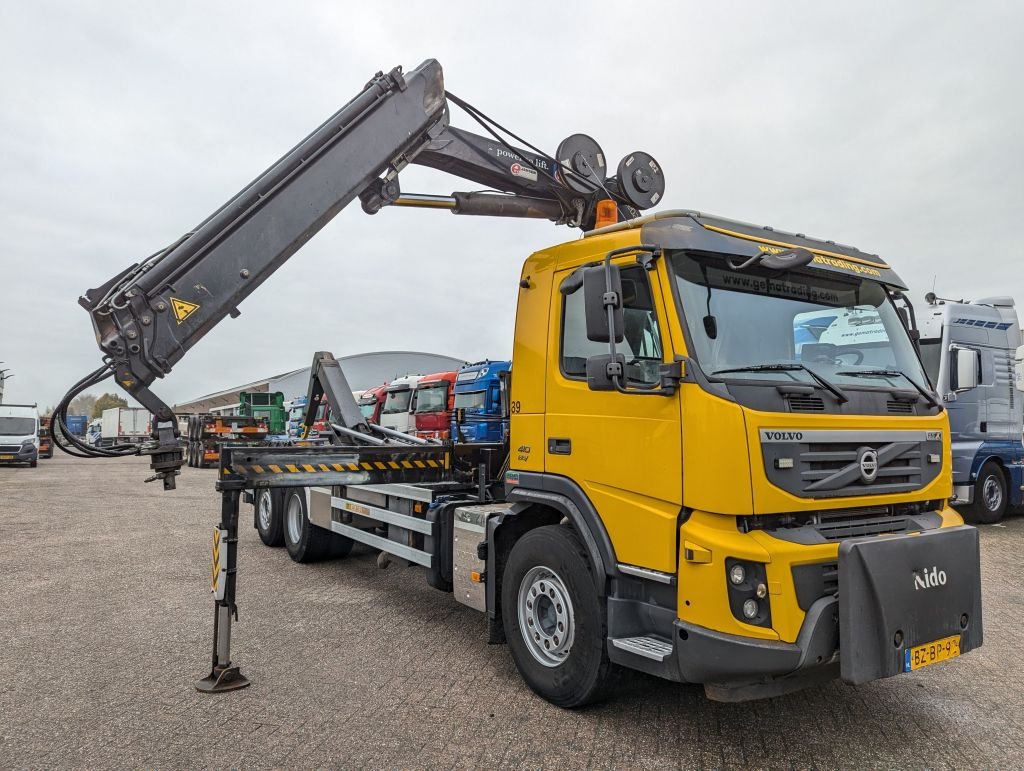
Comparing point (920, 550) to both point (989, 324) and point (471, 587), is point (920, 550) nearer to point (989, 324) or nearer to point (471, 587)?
point (471, 587)

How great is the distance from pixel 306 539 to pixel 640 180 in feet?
17.2

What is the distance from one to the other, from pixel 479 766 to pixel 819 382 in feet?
8.41

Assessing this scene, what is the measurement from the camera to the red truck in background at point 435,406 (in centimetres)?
1543

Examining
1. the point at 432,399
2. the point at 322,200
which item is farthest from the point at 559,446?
the point at 432,399

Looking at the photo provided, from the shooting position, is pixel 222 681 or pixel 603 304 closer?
pixel 603 304

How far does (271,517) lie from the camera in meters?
9.36

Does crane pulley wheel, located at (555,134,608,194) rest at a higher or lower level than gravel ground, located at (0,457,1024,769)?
higher

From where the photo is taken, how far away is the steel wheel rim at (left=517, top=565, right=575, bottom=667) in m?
4.20

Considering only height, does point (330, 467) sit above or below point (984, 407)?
below

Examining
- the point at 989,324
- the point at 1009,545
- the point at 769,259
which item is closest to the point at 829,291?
the point at 769,259

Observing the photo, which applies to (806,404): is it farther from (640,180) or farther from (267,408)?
(267,408)

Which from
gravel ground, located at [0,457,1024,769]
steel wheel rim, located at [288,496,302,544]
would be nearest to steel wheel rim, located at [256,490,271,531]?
steel wheel rim, located at [288,496,302,544]

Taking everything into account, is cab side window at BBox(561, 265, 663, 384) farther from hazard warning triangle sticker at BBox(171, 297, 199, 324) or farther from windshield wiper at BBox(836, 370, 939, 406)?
hazard warning triangle sticker at BBox(171, 297, 199, 324)

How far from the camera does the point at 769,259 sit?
3791 mm
